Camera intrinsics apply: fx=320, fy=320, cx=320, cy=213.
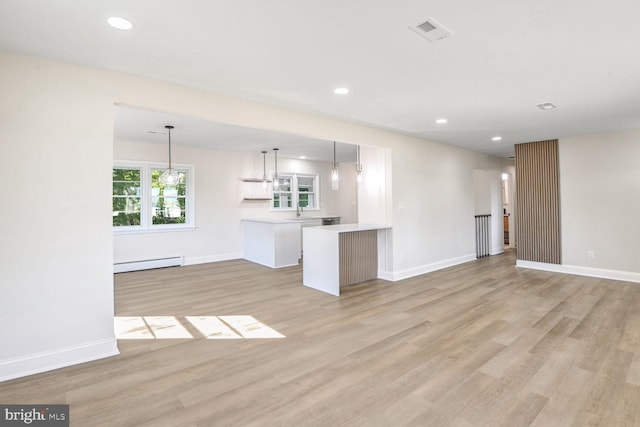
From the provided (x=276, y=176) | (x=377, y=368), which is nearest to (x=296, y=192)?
(x=276, y=176)

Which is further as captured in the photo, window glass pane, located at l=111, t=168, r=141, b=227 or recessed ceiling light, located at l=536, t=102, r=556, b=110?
window glass pane, located at l=111, t=168, r=141, b=227

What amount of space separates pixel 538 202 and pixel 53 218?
730 cm

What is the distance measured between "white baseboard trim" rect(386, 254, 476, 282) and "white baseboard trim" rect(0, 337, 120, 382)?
3942 mm

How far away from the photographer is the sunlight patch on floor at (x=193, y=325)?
3164 mm

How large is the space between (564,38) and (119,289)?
5.98 metres

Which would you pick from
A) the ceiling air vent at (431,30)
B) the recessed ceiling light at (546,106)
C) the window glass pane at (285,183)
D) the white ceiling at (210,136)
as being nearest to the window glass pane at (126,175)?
the white ceiling at (210,136)

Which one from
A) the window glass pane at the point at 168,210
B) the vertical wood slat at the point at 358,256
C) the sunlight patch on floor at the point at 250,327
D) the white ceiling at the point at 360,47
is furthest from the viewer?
A: the window glass pane at the point at 168,210

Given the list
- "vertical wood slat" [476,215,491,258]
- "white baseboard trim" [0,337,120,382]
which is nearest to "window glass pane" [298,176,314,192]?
"vertical wood slat" [476,215,491,258]

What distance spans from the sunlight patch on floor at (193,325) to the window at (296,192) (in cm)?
473

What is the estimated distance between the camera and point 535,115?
14.1 feet

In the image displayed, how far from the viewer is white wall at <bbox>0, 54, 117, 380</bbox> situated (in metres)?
2.41

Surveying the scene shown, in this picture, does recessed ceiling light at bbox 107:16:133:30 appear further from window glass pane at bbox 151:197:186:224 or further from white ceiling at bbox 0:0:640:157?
window glass pane at bbox 151:197:186:224

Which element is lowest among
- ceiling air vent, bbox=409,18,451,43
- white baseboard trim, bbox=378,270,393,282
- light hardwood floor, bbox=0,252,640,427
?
light hardwood floor, bbox=0,252,640,427

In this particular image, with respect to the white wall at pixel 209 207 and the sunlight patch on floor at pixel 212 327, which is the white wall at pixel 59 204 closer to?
the sunlight patch on floor at pixel 212 327
